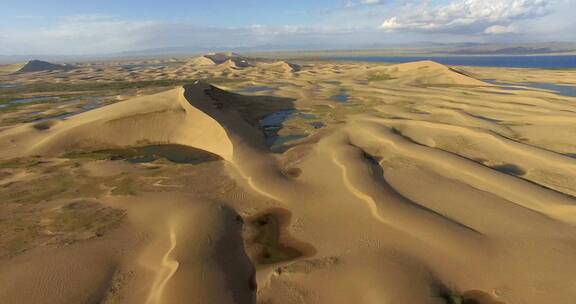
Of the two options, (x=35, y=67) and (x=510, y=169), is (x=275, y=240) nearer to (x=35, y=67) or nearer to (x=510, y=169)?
(x=510, y=169)

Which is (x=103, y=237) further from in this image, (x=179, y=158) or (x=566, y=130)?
(x=566, y=130)

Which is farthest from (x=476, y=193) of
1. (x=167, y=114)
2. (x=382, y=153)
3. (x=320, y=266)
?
(x=167, y=114)

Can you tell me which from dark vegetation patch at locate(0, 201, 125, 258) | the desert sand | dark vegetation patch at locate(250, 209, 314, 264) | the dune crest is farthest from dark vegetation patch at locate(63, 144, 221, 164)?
the dune crest

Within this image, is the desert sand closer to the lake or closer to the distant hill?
the distant hill

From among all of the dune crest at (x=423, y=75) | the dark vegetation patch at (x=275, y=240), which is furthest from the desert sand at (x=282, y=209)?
the dune crest at (x=423, y=75)

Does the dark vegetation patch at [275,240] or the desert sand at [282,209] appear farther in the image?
the dark vegetation patch at [275,240]

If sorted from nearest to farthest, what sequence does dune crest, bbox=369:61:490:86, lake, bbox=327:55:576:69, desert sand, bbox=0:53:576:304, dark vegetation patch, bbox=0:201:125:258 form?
desert sand, bbox=0:53:576:304 → dark vegetation patch, bbox=0:201:125:258 → dune crest, bbox=369:61:490:86 → lake, bbox=327:55:576:69

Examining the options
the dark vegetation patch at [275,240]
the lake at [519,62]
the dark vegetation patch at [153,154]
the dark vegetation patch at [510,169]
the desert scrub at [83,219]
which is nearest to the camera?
the dark vegetation patch at [275,240]

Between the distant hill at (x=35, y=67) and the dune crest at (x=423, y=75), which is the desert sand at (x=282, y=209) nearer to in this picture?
the dune crest at (x=423, y=75)
